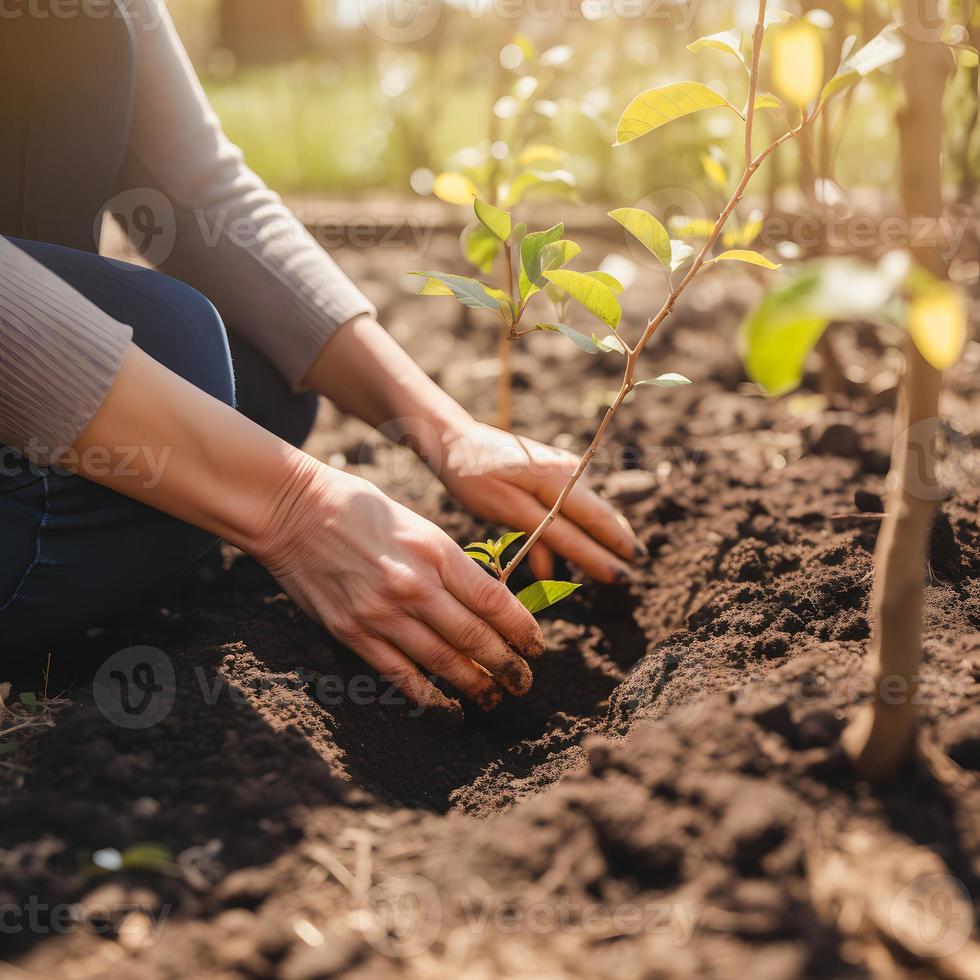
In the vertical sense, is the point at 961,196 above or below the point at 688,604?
above

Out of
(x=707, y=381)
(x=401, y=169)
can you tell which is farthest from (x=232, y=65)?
(x=707, y=381)

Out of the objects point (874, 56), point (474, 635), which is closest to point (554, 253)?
point (874, 56)

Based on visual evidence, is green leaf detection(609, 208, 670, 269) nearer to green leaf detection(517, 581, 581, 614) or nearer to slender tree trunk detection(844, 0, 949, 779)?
slender tree trunk detection(844, 0, 949, 779)

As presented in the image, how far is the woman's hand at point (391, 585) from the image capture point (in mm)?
1237

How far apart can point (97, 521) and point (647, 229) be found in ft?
2.89

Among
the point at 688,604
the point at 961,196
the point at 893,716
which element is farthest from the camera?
the point at 961,196

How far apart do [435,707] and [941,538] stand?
0.78m

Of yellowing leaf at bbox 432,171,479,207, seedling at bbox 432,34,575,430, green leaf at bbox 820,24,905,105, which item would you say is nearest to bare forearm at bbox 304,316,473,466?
seedling at bbox 432,34,575,430

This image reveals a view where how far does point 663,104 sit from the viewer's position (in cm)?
107

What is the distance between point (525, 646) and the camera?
51.6 inches

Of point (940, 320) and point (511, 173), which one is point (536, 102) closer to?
point (511, 173)

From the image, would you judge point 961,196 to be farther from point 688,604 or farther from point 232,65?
point 232,65

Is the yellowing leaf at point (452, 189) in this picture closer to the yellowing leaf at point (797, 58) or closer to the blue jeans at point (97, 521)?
the blue jeans at point (97, 521)

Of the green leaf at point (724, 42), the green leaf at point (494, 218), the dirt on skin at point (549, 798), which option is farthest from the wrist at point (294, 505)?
Result: the green leaf at point (724, 42)
